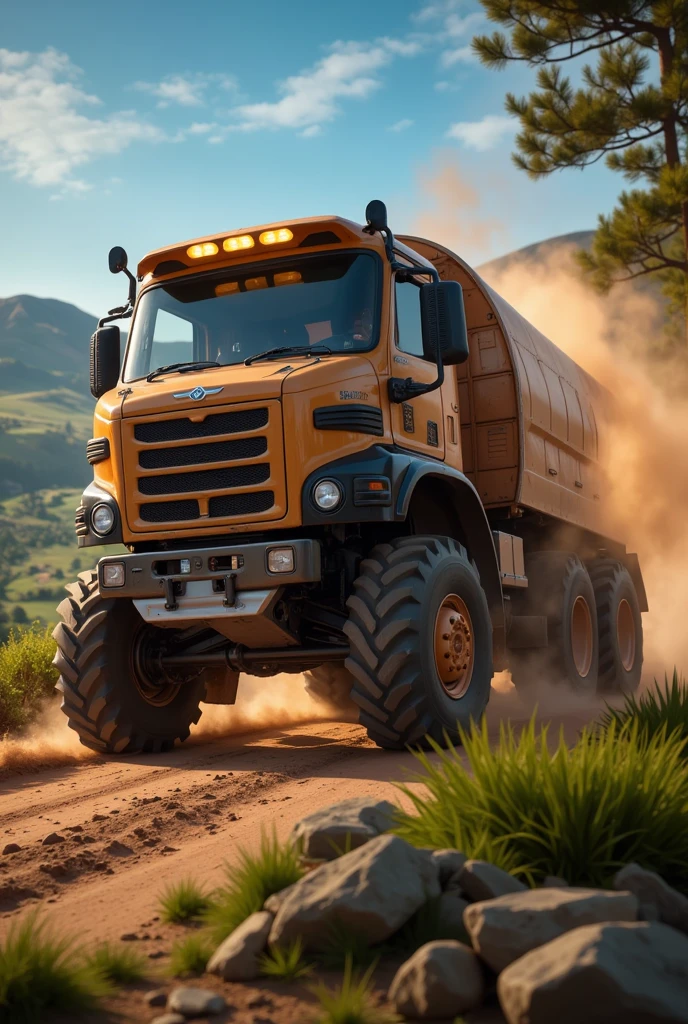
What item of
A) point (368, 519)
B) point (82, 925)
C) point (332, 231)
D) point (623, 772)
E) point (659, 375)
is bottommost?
point (82, 925)

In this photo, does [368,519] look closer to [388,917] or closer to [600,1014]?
[388,917]

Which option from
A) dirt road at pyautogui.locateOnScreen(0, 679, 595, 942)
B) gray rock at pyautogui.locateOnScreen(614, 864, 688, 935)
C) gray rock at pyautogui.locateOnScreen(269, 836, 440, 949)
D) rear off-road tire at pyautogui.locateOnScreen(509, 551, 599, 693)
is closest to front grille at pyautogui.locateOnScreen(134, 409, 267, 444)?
dirt road at pyautogui.locateOnScreen(0, 679, 595, 942)

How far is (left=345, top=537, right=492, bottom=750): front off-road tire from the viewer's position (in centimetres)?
669

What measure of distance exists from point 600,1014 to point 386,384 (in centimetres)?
525

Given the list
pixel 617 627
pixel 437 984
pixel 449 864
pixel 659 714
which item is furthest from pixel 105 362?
pixel 617 627

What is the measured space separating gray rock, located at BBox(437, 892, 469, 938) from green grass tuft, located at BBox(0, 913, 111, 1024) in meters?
1.02

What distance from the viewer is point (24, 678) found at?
10.3 m

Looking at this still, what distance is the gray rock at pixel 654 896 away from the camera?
3315mm

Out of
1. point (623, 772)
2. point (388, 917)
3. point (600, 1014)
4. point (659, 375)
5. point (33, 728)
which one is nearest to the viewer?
point (600, 1014)

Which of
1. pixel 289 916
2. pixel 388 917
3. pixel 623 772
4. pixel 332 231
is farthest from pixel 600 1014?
pixel 332 231

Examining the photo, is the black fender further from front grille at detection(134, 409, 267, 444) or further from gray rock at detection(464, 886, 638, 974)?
gray rock at detection(464, 886, 638, 974)

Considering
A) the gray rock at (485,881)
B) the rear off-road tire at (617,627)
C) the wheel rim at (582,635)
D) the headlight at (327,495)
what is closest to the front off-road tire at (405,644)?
the headlight at (327,495)

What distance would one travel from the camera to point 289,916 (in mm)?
3281

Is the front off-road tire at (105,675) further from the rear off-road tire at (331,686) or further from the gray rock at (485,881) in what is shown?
the gray rock at (485,881)
